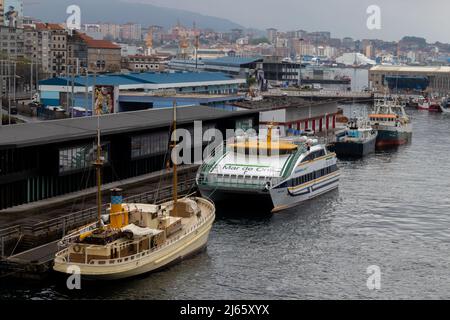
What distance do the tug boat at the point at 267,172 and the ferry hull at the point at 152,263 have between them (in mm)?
6828

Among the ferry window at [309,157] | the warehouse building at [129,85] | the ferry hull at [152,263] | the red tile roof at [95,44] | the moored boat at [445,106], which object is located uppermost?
the red tile roof at [95,44]

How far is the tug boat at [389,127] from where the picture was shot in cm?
6756

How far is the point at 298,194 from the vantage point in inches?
1462

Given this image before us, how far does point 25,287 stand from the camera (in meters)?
23.0

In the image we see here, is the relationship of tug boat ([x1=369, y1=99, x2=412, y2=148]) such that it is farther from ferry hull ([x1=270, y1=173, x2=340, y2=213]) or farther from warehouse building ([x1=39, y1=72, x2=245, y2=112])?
ferry hull ([x1=270, y1=173, x2=340, y2=213])

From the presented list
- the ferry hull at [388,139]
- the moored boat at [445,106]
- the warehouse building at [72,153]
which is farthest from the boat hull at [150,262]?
the moored boat at [445,106]

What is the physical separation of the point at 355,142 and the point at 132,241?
37.2m

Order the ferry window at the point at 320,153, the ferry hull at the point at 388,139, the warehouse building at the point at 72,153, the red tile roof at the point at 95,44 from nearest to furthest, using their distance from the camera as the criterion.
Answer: the warehouse building at the point at 72,153
the ferry window at the point at 320,153
the ferry hull at the point at 388,139
the red tile roof at the point at 95,44

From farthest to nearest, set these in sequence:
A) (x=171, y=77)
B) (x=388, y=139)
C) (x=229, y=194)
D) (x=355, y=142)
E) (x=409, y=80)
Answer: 1. (x=409, y=80)
2. (x=171, y=77)
3. (x=388, y=139)
4. (x=355, y=142)
5. (x=229, y=194)

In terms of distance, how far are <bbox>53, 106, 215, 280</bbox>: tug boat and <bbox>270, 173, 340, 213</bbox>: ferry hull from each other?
7175 mm

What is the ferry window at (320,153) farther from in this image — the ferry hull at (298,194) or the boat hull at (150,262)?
the boat hull at (150,262)

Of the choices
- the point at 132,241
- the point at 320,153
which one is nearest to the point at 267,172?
the point at 320,153

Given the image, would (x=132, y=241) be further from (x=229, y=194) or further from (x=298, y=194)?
(x=298, y=194)

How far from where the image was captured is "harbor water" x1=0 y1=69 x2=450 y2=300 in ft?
77.2
